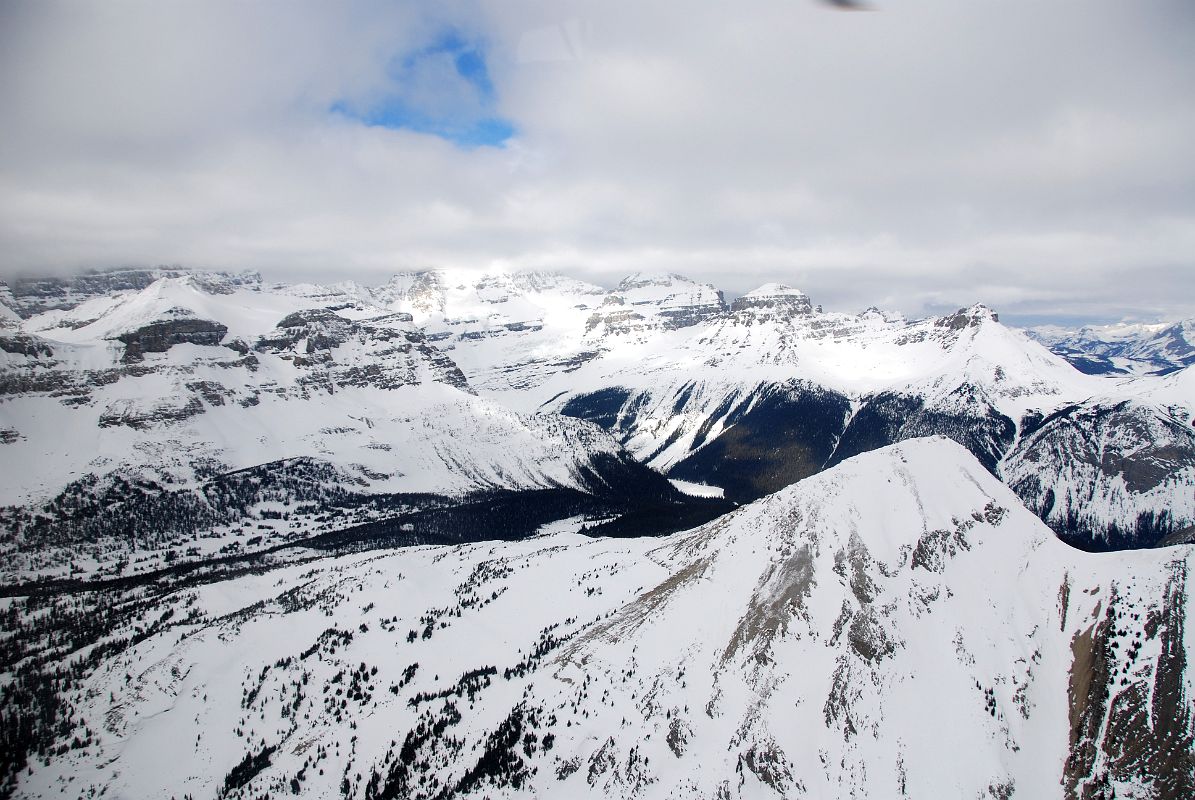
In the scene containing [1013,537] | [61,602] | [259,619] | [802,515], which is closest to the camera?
[1013,537]

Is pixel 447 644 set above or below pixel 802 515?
below

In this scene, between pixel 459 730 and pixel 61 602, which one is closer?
pixel 459 730

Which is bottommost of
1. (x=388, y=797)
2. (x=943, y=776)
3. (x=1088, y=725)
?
(x=388, y=797)

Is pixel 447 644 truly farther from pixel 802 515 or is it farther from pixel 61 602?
pixel 61 602

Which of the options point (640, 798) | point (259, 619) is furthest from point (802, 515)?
point (259, 619)

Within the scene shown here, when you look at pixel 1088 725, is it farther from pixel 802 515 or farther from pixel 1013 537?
pixel 802 515

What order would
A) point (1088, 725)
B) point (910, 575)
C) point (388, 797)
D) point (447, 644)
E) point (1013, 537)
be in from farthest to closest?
point (447, 644) → point (1013, 537) → point (910, 575) → point (388, 797) → point (1088, 725)
